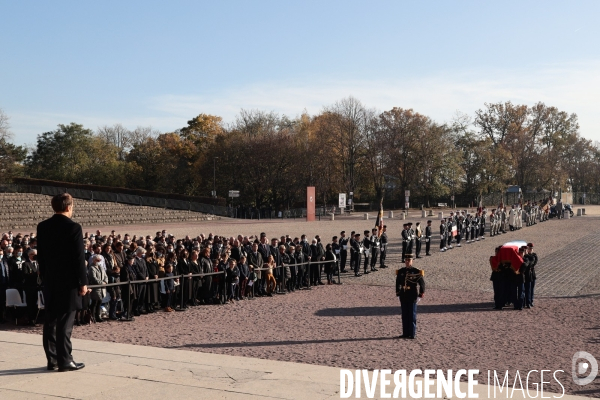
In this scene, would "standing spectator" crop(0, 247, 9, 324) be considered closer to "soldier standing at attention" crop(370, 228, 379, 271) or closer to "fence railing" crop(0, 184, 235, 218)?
"soldier standing at attention" crop(370, 228, 379, 271)

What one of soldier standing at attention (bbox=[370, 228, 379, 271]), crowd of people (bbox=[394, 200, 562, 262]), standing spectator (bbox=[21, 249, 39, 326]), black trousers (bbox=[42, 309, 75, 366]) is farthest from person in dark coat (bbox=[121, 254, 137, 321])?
soldier standing at attention (bbox=[370, 228, 379, 271])

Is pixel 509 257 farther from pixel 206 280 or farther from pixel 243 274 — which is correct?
pixel 206 280

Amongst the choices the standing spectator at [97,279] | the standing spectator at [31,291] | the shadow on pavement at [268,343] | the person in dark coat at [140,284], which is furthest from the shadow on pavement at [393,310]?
the standing spectator at [31,291]

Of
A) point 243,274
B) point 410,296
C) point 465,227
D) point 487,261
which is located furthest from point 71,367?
point 465,227

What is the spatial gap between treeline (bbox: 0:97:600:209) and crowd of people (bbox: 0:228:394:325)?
50441 mm

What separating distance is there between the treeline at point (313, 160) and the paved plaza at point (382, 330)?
51.0m

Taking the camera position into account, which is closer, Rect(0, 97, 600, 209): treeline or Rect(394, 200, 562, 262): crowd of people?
Rect(394, 200, 562, 262): crowd of people

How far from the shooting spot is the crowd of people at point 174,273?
1352cm

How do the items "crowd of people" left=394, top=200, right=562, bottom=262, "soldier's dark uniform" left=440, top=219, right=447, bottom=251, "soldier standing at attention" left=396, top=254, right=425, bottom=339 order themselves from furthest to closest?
"soldier's dark uniform" left=440, top=219, right=447, bottom=251 < "crowd of people" left=394, top=200, right=562, bottom=262 < "soldier standing at attention" left=396, top=254, right=425, bottom=339

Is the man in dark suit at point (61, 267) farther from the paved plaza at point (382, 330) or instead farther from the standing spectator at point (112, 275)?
the standing spectator at point (112, 275)

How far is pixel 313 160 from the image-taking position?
2950 inches

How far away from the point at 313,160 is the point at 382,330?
205 ft

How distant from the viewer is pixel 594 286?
782 inches

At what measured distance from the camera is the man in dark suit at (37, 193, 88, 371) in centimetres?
736
